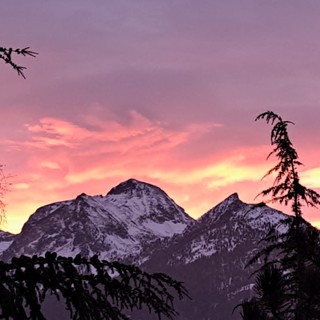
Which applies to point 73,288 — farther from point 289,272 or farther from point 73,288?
point 289,272

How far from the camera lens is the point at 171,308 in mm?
5098

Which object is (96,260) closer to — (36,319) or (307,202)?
(36,319)

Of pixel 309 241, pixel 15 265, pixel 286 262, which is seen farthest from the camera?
pixel 286 262

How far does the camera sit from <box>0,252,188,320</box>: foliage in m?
4.38

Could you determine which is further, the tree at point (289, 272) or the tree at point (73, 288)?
the tree at point (289, 272)

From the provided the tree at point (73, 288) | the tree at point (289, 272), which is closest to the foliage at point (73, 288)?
the tree at point (73, 288)

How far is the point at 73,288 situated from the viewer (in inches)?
189

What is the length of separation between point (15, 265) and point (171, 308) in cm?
130

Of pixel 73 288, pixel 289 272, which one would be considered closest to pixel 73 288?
pixel 73 288

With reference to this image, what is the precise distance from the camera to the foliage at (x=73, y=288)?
173 inches

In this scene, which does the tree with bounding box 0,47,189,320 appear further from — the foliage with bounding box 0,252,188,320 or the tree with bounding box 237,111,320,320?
the tree with bounding box 237,111,320,320

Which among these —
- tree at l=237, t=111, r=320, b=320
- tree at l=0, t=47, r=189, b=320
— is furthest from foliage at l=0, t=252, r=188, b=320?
tree at l=237, t=111, r=320, b=320

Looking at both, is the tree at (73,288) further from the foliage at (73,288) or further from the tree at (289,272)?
the tree at (289,272)

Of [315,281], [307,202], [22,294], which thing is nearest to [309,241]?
[315,281]
